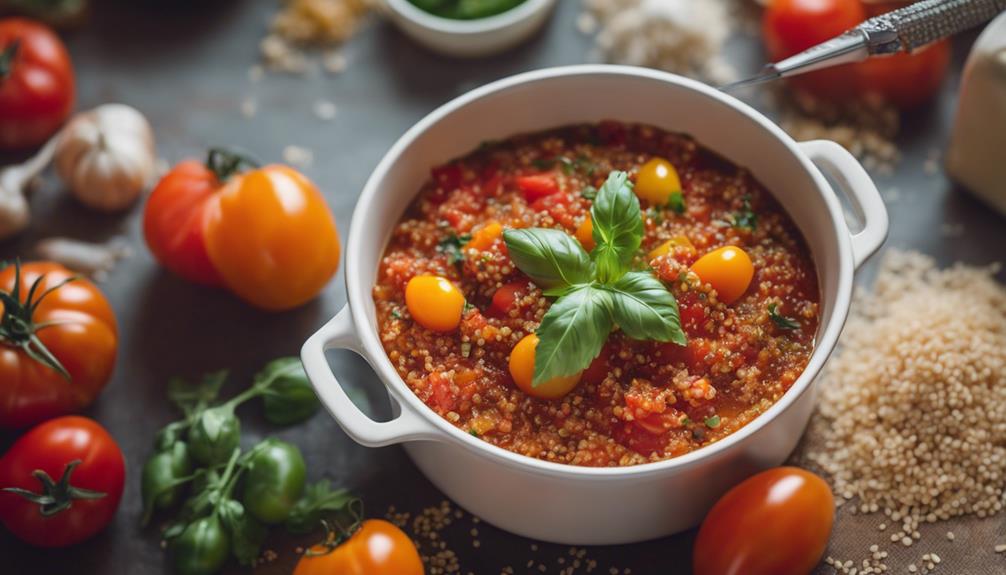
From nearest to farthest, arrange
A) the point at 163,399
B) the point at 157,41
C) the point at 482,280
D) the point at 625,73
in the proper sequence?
1. the point at 482,280
2. the point at 625,73
3. the point at 163,399
4. the point at 157,41

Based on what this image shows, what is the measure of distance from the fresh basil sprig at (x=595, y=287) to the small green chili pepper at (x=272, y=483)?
2.57 ft

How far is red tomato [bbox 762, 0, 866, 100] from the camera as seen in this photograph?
10.6 feet

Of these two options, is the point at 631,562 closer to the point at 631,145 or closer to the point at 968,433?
the point at 968,433

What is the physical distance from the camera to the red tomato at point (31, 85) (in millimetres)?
3305

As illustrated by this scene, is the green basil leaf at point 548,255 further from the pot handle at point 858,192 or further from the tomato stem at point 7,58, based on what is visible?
the tomato stem at point 7,58

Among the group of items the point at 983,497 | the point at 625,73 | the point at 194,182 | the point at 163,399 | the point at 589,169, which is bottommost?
the point at 163,399

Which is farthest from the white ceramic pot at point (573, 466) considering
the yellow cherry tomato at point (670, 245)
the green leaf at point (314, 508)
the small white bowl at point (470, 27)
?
the small white bowl at point (470, 27)

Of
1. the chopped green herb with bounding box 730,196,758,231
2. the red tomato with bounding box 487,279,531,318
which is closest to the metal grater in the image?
the chopped green herb with bounding box 730,196,758,231

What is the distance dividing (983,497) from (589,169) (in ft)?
4.34

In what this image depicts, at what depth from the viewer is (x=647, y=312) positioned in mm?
2268

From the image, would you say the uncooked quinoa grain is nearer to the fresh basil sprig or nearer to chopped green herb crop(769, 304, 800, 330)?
chopped green herb crop(769, 304, 800, 330)

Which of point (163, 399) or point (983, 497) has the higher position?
point (983, 497)

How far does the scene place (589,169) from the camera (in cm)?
276

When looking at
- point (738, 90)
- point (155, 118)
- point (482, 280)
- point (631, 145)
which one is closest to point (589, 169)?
point (631, 145)
